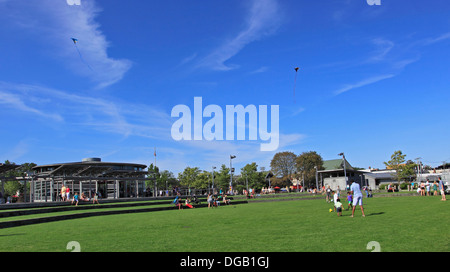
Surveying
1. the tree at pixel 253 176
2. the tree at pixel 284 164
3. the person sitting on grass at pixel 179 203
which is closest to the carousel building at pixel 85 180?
the person sitting on grass at pixel 179 203

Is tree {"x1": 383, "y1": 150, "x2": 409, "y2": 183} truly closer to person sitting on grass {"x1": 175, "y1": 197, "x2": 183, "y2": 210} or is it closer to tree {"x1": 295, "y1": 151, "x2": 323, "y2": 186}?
tree {"x1": 295, "y1": 151, "x2": 323, "y2": 186}

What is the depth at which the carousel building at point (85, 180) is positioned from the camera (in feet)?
106

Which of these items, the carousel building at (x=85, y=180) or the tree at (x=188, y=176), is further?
the tree at (x=188, y=176)

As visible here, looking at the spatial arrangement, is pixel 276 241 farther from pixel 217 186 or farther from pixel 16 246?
pixel 217 186

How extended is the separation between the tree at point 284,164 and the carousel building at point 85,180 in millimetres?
40596

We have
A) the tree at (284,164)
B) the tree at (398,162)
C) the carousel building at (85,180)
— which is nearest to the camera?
the carousel building at (85,180)

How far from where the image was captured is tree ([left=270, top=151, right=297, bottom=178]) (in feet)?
305

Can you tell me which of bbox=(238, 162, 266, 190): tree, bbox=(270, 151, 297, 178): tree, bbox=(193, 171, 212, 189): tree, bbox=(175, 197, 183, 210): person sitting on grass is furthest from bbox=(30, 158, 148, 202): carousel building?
bbox=(270, 151, 297, 178): tree

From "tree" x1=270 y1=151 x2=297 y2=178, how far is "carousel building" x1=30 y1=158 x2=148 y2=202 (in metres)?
40.6

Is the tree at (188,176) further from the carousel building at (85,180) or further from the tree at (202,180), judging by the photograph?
the carousel building at (85,180)

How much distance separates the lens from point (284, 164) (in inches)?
3674

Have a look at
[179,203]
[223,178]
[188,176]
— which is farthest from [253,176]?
[179,203]
